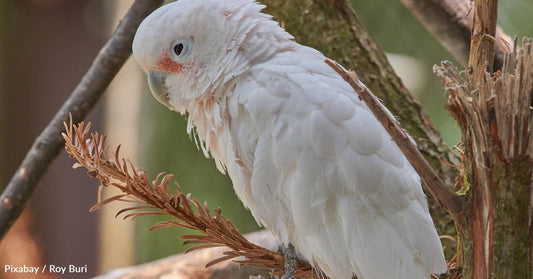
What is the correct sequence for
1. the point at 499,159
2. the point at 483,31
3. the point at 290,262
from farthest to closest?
the point at 290,262, the point at 483,31, the point at 499,159

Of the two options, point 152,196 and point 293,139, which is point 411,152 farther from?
point 152,196

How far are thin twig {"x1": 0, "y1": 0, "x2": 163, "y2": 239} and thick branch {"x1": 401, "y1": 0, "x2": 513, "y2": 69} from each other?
62cm

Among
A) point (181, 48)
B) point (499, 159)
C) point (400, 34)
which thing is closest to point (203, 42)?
point (181, 48)

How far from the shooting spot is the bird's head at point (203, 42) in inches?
38.8

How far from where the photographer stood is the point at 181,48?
1.01 metres

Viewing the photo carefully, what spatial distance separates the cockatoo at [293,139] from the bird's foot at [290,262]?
26 mm

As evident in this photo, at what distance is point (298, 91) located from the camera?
3.04 ft

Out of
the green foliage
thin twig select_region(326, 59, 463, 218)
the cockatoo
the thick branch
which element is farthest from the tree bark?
the green foliage

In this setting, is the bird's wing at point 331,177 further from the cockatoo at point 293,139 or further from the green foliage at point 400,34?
the green foliage at point 400,34

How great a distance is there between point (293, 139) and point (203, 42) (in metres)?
0.25

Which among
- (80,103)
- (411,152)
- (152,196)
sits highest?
(411,152)

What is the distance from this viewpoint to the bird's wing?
0.87 metres

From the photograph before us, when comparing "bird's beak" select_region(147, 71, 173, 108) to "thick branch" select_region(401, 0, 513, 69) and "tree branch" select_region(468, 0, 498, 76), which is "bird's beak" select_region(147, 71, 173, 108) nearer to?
"tree branch" select_region(468, 0, 498, 76)

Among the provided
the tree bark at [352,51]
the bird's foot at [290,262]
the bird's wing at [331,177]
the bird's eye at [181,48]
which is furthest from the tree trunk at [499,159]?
the tree bark at [352,51]
